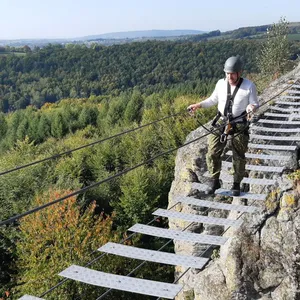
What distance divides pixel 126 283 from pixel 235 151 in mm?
A: 3328

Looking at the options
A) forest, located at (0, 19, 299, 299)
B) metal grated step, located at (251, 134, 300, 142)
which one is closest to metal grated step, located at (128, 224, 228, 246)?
forest, located at (0, 19, 299, 299)

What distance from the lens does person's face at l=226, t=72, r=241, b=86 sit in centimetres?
676

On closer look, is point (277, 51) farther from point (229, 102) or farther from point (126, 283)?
point (126, 283)

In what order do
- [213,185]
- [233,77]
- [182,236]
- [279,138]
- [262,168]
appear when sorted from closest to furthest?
1. [182,236]
2. [233,77]
3. [213,185]
4. [262,168]
5. [279,138]

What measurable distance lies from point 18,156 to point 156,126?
45.9 feet

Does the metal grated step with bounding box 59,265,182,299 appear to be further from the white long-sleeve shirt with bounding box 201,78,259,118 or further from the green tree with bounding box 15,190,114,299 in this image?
the green tree with bounding box 15,190,114,299

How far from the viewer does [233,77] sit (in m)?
6.80

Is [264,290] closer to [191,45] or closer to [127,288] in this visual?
[127,288]

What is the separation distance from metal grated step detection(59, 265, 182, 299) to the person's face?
135 inches

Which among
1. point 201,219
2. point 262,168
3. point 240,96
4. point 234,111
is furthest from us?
point 262,168

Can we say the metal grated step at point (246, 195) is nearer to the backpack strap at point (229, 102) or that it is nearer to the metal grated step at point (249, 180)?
the metal grated step at point (249, 180)

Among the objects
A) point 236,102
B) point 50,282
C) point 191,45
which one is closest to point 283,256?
point 236,102

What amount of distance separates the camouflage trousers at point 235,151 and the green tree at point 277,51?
27.4m

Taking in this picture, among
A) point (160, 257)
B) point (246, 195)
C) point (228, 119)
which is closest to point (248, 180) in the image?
point (246, 195)
